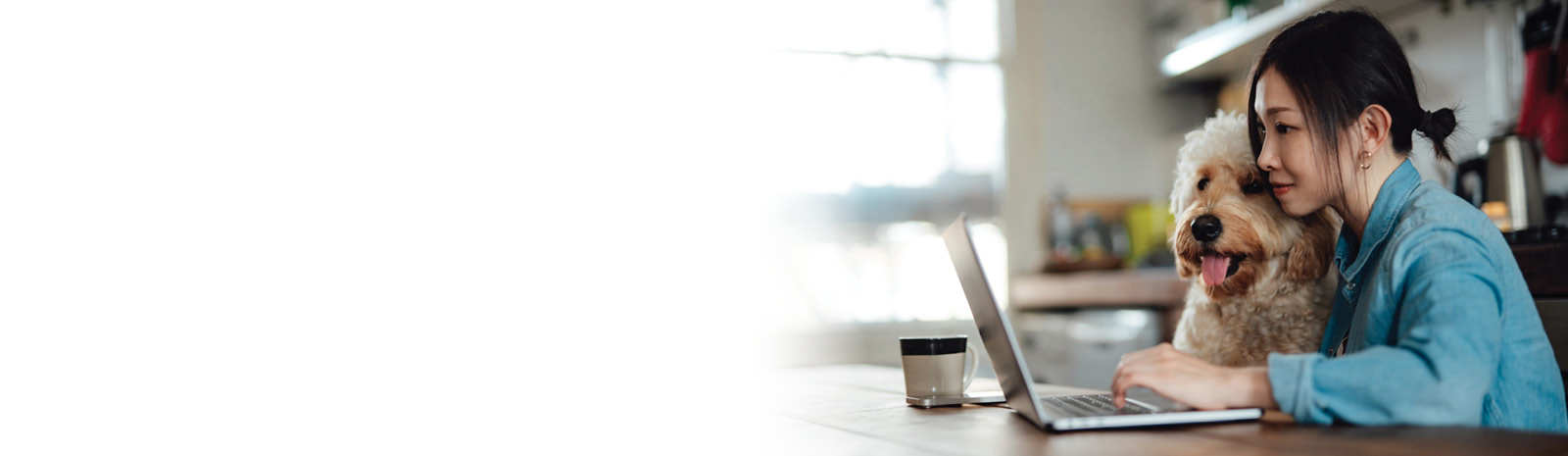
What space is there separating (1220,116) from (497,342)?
2.95 meters

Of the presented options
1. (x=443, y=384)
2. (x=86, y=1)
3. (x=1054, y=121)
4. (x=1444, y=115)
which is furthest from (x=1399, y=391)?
(x=86, y=1)

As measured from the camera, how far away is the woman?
837mm

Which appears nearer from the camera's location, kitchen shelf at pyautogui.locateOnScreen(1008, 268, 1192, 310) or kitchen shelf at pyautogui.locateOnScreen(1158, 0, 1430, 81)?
kitchen shelf at pyautogui.locateOnScreen(1158, 0, 1430, 81)

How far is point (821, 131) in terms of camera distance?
4.05 meters

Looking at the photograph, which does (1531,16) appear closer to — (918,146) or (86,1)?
(918,146)

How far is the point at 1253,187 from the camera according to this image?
1.36 m

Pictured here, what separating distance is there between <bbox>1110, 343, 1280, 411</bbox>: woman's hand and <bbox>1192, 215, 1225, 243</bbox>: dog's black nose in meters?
0.45

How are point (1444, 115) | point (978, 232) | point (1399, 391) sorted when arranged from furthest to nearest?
point (978, 232), point (1444, 115), point (1399, 391)

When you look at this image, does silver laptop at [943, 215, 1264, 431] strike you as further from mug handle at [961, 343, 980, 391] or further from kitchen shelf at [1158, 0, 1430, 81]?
kitchen shelf at [1158, 0, 1430, 81]

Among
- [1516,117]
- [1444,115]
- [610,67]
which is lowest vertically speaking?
[1444,115]

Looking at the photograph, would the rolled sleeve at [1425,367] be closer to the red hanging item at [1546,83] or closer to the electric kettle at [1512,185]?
the electric kettle at [1512,185]

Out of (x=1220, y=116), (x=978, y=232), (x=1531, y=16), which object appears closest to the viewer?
(x=1220, y=116)

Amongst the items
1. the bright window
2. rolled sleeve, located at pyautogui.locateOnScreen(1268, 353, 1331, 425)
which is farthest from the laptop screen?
the bright window

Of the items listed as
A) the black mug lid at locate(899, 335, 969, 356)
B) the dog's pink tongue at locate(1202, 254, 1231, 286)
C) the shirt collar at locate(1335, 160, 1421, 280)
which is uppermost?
the shirt collar at locate(1335, 160, 1421, 280)
